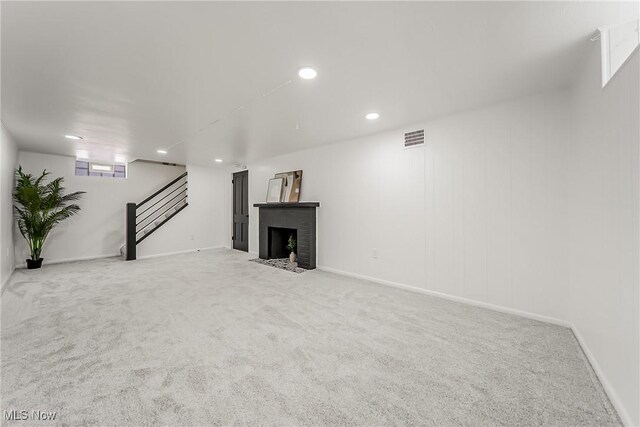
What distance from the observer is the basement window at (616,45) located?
166 centimetres

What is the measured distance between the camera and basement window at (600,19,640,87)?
1.66 m

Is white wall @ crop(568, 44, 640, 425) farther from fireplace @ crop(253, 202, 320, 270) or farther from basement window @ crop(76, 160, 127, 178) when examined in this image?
basement window @ crop(76, 160, 127, 178)

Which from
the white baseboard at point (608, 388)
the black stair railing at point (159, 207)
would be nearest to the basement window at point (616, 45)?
the white baseboard at point (608, 388)

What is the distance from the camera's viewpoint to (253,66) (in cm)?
215

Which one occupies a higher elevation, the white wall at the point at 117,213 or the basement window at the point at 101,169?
the basement window at the point at 101,169

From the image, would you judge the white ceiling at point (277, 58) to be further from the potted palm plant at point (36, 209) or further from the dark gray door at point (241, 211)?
the dark gray door at point (241, 211)

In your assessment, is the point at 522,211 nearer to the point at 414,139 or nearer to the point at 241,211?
the point at 414,139

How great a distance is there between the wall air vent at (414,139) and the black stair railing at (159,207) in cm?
591

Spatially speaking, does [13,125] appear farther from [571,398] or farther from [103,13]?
[571,398]

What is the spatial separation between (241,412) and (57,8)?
2.58m

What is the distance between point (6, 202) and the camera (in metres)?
4.12

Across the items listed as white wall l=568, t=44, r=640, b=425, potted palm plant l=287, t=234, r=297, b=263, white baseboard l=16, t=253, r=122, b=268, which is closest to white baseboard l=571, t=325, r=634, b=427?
white wall l=568, t=44, r=640, b=425

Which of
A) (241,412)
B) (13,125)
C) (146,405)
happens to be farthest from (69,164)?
(241,412)

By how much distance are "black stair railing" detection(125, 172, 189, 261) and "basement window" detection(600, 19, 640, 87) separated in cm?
747
